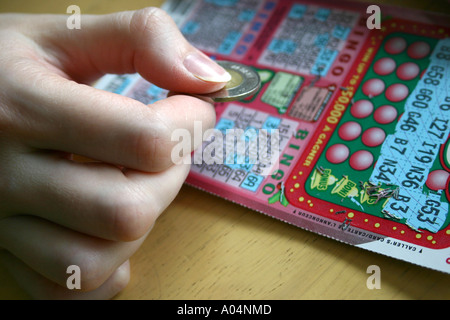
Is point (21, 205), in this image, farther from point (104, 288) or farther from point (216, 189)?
point (216, 189)

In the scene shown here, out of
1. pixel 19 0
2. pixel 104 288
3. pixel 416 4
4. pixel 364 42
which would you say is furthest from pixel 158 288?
pixel 19 0

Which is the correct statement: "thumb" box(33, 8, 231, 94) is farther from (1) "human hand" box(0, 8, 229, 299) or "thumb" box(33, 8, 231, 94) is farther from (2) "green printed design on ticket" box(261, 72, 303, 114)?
(2) "green printed design on ticket" box(261, 72, 303, 114)

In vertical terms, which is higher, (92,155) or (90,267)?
(92,155)

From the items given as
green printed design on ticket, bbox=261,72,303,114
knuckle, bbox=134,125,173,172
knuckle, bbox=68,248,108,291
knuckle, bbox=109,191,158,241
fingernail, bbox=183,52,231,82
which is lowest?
knuckle, bbox=68,248,108,291

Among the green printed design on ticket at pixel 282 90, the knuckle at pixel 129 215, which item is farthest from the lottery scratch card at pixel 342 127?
the knuckle at pixel 129 215

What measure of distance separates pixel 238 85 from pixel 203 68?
0.06m

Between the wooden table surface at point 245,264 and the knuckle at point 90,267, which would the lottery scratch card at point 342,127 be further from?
the knuckle at point 90,267

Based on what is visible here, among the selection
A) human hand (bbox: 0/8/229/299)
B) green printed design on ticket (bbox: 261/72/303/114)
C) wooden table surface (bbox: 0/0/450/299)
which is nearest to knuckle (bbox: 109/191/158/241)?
human hand (bbox: 0/8/229/299)

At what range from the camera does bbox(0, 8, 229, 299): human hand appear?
469 mm

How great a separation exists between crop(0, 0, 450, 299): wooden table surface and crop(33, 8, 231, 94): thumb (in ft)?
0.55

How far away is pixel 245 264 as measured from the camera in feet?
1.78

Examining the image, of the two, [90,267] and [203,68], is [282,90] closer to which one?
[203,68]

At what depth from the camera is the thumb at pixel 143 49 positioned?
53cm

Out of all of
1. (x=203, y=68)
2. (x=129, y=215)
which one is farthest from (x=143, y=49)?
(x=129, y=215)
